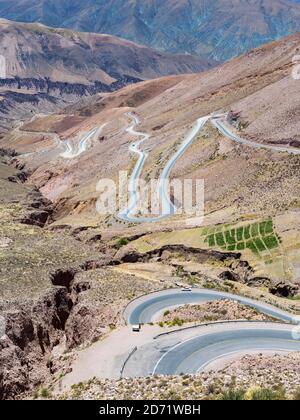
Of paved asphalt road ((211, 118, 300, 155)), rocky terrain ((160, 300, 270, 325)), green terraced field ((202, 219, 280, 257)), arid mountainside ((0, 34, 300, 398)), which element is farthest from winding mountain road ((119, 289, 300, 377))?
paved asphalt road ((211, 118, 300, 155))

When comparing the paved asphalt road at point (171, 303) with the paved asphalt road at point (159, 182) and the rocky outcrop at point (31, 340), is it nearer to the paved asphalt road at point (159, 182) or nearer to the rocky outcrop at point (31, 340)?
the rocky outcrop at point (31, 340)

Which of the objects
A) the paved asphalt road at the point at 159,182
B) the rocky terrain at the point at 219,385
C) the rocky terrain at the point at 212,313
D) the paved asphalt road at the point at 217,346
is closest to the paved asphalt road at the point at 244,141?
the paved asphalt road at the point at 159,182

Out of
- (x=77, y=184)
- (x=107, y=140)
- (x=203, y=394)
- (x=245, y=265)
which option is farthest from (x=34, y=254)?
(x=107, y=140)

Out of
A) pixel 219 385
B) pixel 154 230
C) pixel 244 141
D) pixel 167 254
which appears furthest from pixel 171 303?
pixel 244 141

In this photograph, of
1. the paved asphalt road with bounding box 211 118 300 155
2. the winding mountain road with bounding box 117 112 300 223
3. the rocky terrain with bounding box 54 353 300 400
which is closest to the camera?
the rocky terrain with bounding box 54 353 300 400

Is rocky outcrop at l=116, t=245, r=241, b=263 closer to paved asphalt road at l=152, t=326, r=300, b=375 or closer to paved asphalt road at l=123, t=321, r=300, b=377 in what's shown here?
paved asphalt road at l=123, t=321, r=300, b=377

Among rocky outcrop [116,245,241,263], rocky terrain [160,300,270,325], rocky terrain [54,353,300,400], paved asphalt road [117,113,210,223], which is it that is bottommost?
rocky terrain [54,353,300,400]

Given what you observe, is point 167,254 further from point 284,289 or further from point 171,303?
point 171,303
